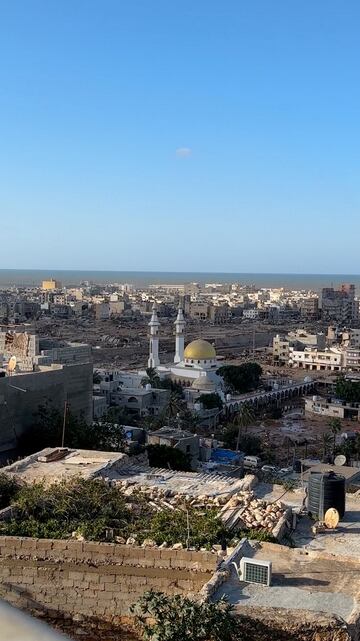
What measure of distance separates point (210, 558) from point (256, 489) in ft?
12.7

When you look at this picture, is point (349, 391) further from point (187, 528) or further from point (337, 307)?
point (337, 307)

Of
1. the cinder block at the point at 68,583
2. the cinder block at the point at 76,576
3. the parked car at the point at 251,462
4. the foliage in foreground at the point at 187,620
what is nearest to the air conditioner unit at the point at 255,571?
the foliage in foreground at the point at 187,620

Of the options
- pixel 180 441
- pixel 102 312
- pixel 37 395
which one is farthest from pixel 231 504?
pixel 102 312

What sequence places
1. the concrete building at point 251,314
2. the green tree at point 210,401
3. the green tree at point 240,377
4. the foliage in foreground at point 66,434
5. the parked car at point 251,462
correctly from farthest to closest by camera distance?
the concrete building at point 251,314 < the green tree at point 240,377 < the green tree at point 210,401 < the parked car at point 251,462 < the foliage in foreground at point 66,434

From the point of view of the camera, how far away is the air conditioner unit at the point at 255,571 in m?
7.36

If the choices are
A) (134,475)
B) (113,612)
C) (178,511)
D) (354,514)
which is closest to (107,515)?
(178,511)

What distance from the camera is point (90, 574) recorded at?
821 cm

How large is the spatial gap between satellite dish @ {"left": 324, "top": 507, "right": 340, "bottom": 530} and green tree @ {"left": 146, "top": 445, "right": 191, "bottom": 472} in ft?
28.0

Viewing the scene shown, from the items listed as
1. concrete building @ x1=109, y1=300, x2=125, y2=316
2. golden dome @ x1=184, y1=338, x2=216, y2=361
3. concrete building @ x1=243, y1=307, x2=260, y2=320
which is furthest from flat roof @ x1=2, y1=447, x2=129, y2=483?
concrete building @ x1=243, y1=307, x2=260, y2=320

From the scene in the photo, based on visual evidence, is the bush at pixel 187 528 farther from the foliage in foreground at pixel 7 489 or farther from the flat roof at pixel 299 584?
the foliage in foreground at pixel 7 489

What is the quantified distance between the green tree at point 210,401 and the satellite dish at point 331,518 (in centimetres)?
3141

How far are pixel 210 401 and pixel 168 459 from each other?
74.8 feet

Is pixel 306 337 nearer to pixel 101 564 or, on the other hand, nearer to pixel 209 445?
pixel 209 445

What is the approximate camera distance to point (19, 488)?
11.2 meters
